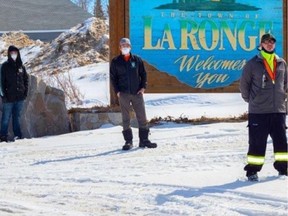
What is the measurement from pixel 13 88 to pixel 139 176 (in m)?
5.07

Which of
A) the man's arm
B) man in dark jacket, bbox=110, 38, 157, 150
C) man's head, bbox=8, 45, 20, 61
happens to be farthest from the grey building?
the man's arm

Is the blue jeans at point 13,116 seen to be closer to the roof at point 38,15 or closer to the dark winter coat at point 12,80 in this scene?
the dark winter coat at point 12,80

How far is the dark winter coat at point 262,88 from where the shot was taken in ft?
24.9

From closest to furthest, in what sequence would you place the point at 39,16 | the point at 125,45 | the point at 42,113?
the point at 125,45
the point at 42,113
the point at 39,16

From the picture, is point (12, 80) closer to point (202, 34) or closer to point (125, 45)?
point (125, 45)

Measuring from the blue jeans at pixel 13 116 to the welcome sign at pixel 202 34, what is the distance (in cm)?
296

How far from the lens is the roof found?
41.9 meters

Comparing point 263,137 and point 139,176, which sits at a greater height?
point 263,137

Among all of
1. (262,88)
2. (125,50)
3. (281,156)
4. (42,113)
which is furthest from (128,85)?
(42,113)

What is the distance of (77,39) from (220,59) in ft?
47.6

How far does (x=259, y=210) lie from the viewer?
6297 millimetres

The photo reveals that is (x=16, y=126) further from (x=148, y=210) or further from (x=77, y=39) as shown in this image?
(x=77, y=39)

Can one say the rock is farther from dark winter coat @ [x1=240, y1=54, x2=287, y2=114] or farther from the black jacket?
dark winter coat @ [x1=240, y1=54, x2=287, y2=114]

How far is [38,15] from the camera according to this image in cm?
4272
